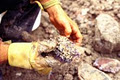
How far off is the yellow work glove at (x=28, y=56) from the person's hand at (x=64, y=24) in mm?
231

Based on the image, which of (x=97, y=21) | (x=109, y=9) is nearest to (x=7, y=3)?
(x=97, y=21)

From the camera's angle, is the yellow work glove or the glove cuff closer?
the yellow work glove

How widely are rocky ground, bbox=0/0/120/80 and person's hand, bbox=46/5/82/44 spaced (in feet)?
0.76

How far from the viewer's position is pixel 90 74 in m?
1.59

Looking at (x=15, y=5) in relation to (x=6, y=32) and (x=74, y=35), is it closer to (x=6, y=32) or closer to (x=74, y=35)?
(x=6, y=32)

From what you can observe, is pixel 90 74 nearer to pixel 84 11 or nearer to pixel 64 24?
pixel 64 24

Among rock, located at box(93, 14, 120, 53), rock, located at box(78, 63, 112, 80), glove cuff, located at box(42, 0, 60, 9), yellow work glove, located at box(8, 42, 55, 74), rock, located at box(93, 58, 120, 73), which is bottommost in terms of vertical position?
rock, located at box(93, 58, 120, 73)

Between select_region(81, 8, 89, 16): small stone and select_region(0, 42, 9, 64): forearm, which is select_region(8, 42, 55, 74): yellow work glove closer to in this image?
select_region(0, 42, 9, 64): forearm

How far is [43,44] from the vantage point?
129 cm

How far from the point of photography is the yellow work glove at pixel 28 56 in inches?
49.4

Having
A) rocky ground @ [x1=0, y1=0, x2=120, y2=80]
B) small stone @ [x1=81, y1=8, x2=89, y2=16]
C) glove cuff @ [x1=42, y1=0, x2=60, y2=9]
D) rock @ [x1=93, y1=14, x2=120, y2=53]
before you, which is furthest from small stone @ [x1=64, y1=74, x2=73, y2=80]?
small stone @ [x1=81, y1=8, x2=89, y2=16]

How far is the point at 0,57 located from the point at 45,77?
1.61 ft

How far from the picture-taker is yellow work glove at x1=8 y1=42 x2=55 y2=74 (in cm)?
126

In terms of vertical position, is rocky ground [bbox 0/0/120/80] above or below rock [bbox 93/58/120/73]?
above
